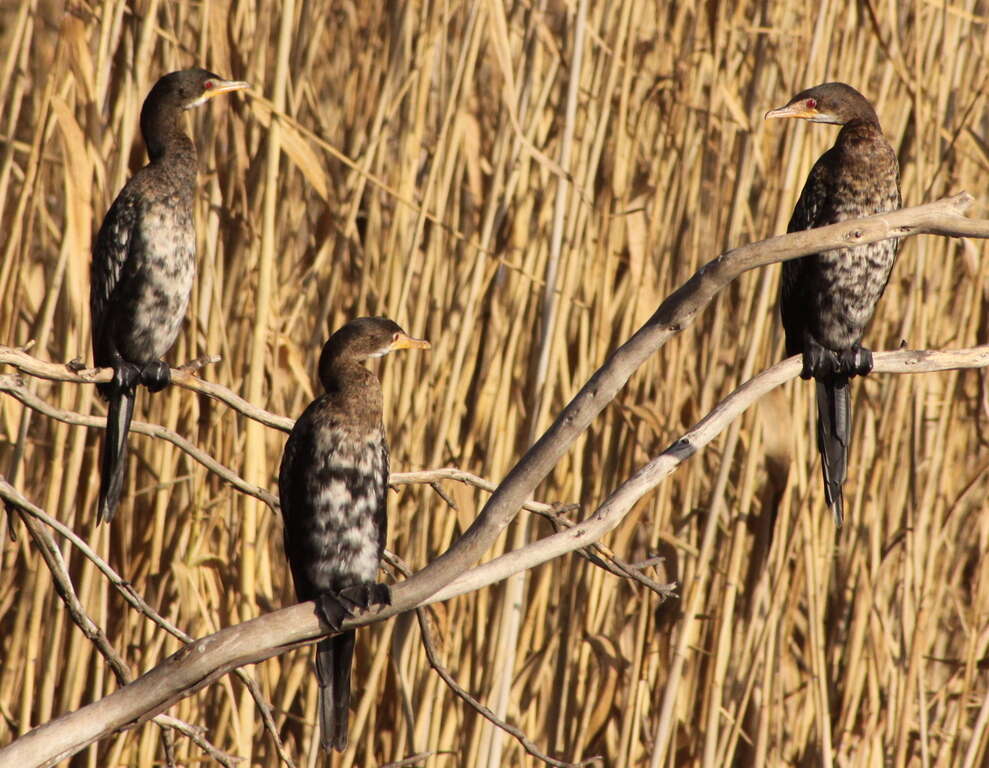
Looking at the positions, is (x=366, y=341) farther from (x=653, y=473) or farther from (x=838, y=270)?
(x=838, y=270)

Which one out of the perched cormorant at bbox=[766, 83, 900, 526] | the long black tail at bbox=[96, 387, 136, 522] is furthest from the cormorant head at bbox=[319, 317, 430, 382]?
the perched cormorant at bbox=[766, 83, 900, 526]

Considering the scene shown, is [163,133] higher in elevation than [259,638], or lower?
higher

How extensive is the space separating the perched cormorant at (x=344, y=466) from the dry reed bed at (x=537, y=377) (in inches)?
7.0

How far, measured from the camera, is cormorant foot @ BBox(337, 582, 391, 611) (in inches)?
60.6

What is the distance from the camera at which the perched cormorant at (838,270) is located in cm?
210

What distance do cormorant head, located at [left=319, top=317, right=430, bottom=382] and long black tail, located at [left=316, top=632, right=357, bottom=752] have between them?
430mm

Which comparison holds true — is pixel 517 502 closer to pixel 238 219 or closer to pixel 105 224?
pixel 238 219

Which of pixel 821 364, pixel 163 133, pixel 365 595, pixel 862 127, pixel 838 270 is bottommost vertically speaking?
pixel 365 595

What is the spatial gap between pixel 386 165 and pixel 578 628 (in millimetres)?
1215

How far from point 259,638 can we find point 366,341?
0.78 meters

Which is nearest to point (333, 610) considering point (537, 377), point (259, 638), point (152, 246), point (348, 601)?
point (348, 601)

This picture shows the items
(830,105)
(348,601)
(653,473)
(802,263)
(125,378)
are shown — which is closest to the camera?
(653,473)

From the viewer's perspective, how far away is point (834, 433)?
6.89ft

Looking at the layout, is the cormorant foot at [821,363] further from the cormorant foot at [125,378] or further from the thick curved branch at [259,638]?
the cormorant foot at [125,378]
